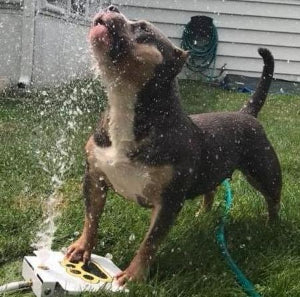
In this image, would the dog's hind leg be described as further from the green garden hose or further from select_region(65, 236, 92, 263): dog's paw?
the green garden hose

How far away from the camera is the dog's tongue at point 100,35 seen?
2279 mm

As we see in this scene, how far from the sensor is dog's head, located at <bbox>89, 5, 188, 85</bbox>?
2.31 metres

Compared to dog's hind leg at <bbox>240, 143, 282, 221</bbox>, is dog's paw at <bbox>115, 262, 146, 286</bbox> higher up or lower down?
lower down

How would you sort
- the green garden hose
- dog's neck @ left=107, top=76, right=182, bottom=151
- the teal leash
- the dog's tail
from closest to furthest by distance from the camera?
dog's neck @ left=107, top=76, right=182, bottom=151
the teal leash
the dog's tail
the green garden hose

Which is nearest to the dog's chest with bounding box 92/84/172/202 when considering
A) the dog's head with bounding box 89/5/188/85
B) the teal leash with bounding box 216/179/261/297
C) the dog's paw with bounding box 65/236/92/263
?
the dog's head with bounding box 89/5/188/85

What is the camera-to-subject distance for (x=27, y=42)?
7.18 metres

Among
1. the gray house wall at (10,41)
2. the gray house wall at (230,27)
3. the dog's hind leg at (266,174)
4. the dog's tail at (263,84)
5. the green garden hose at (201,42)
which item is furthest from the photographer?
the green garden hose at (201,42)

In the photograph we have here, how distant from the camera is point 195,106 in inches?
299

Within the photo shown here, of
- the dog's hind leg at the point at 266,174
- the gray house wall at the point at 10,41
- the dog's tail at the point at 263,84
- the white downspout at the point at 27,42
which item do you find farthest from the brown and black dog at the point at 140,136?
the gray house wall at the point at 10,41

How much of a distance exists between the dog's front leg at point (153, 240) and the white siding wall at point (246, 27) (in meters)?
8.53

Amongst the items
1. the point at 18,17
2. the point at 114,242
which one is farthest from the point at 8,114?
the point at 114,242

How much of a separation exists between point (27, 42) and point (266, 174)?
4576mm

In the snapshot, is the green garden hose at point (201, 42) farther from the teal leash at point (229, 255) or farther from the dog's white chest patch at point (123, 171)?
the dog's white chest patch at point (123, 171)

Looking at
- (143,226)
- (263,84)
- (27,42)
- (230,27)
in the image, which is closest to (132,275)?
(143,226)
